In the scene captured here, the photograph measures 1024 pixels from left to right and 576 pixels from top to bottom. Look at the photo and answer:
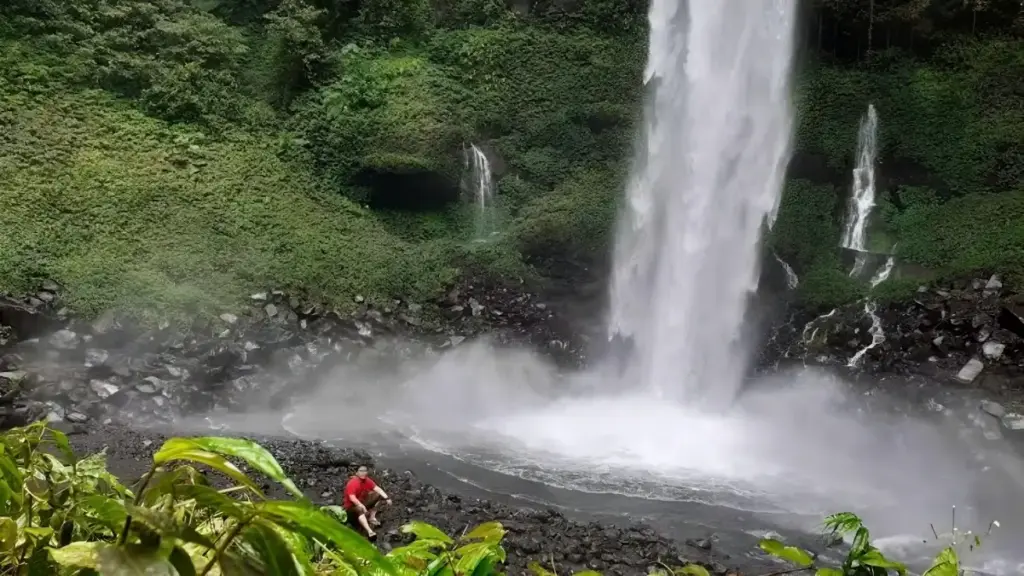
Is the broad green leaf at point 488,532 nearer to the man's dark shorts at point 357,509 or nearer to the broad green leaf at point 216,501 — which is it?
the broad green leaf at point 216,501

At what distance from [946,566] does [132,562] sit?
1.30 m

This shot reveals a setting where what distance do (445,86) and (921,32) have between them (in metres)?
12.5

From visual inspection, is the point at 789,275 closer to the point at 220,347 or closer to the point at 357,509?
the point at 220,347

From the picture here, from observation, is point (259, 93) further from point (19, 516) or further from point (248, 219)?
point (19, 516)

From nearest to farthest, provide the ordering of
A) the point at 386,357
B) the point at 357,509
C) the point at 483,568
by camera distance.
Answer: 1. the point at 483,568
2. the point at 357,509
3. the point at 386,357

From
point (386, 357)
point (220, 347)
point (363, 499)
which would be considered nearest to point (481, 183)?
point (386, 357)

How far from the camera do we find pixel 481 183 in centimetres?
1933

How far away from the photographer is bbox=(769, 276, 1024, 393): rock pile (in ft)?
Result: 41.5

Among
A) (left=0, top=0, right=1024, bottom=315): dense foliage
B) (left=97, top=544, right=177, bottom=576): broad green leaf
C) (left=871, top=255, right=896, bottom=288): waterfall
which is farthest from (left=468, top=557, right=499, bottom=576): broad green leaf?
(left=871, top=255, right=896, bottom=288): waterfall

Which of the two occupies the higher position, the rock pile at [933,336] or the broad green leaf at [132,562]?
the broad green leaf at [132,562]

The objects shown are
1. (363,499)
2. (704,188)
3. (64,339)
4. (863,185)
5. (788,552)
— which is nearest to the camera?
Answer: (788,552)

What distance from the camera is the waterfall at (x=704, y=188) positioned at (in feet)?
53.7

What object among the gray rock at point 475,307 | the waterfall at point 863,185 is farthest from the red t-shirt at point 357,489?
the waterfall at point 863,185

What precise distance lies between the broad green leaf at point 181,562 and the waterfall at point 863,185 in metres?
18.7
